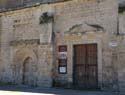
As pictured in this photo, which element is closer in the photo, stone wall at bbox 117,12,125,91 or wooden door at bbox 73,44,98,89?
stone wall at bbox 117,12,125,91

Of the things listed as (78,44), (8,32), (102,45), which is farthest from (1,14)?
(102,45)

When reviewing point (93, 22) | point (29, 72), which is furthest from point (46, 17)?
point (29, 72)

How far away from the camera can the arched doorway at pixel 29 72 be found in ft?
66.9

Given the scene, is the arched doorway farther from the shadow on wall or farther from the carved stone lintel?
the shadow on wall

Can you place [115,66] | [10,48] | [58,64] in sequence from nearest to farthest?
[115,66], [58,64], [10,48]

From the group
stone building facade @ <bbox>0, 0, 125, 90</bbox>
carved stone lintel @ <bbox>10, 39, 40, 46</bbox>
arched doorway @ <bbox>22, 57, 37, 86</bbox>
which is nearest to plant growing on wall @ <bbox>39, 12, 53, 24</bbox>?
stone building facade @ <bbox>0, 0, 125, 90</bbox>

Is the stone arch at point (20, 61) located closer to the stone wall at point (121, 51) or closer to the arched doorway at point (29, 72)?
the arched doorway at point (29, 72)

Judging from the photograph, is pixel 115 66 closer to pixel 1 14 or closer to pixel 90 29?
pixel 90 29

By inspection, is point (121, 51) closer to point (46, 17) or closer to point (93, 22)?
point (93, 22)

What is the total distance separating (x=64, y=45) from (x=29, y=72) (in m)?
3.35

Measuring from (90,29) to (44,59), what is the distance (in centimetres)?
356

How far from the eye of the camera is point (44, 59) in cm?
1955

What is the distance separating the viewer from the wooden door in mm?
17672

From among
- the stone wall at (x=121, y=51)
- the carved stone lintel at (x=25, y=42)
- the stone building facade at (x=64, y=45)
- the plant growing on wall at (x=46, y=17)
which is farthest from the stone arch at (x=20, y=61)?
the stone wall at (x=121, y=51)
